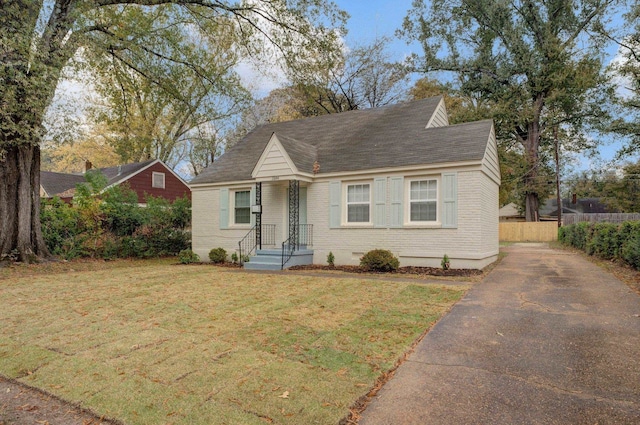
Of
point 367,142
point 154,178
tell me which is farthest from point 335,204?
point 154,178

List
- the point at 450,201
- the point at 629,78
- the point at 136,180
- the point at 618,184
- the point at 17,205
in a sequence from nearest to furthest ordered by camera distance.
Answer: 1. the point at 450,201
2. the point at 17,205
3. the point at 629,78
4. the point at 136,180
5. the point at 618,184

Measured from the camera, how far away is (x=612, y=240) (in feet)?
40.1

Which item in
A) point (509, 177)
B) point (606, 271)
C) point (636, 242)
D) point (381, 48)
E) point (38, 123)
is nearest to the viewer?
point (636, 242)

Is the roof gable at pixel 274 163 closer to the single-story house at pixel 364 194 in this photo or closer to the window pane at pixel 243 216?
the single-story house at pixel 364 194

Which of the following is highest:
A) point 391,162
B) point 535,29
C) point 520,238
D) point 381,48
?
point 535,29

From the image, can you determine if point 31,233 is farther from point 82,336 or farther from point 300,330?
point 300,330

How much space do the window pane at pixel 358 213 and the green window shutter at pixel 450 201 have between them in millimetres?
2441

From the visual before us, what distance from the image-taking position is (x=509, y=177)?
3167 cm

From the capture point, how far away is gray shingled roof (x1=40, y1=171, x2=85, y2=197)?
28.0 metres

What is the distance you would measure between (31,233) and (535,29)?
3388 centimetres

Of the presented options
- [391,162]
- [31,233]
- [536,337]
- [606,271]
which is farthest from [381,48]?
[536,337]

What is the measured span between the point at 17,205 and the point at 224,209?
21.3ft

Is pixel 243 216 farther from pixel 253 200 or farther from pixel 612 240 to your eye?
pixel 612 240

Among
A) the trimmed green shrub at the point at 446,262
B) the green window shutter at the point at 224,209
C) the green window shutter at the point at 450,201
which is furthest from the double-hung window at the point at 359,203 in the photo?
the green window shutter at the point at 224,209
